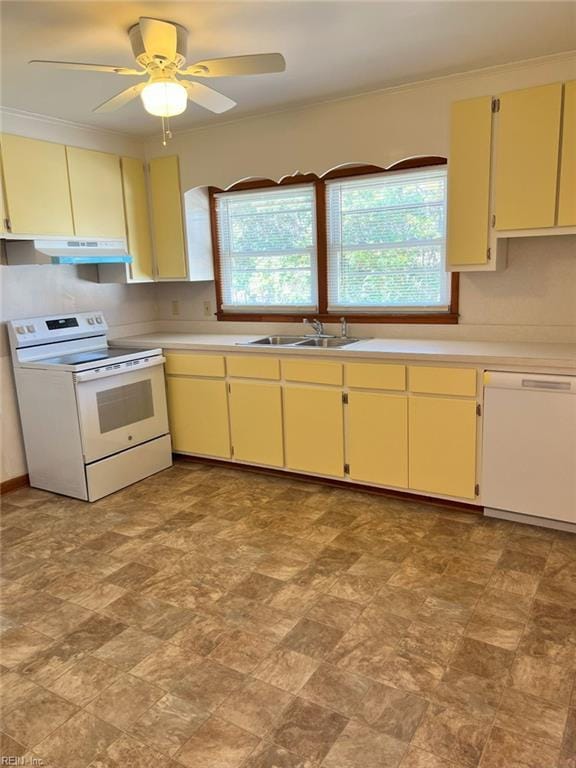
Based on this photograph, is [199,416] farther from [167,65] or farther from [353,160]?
[167,65]

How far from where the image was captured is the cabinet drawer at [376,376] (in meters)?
3.23

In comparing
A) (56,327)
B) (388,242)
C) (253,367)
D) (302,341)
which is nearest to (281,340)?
(302,341)

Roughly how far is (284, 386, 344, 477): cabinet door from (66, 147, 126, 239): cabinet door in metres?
1.82

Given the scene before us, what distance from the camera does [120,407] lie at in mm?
3746

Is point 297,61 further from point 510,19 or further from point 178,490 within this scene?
point 178,490

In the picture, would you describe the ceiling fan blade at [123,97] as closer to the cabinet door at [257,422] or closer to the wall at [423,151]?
the wall at [423,151]

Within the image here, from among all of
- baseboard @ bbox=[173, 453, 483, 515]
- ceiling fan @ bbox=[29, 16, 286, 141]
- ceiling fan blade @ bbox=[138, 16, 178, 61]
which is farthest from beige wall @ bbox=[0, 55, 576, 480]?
ceiling fan blade @ bbox=[138, 16, 178, 61]

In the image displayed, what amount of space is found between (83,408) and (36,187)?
4.79 feet

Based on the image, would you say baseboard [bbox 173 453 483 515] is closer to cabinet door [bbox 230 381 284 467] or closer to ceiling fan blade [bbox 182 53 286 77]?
cabinet door [bbox 230 381 284 467]

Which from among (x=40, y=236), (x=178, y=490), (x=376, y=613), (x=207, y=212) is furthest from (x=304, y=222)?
(x=376, y=613)

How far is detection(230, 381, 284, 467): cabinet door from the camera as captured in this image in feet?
12.2

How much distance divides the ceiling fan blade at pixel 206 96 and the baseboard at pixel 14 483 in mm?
2736

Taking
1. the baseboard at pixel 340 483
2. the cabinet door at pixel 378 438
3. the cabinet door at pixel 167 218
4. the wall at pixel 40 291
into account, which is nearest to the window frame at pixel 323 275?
the cabinet door at pixel 167 218

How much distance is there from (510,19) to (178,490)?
3.14 metres
